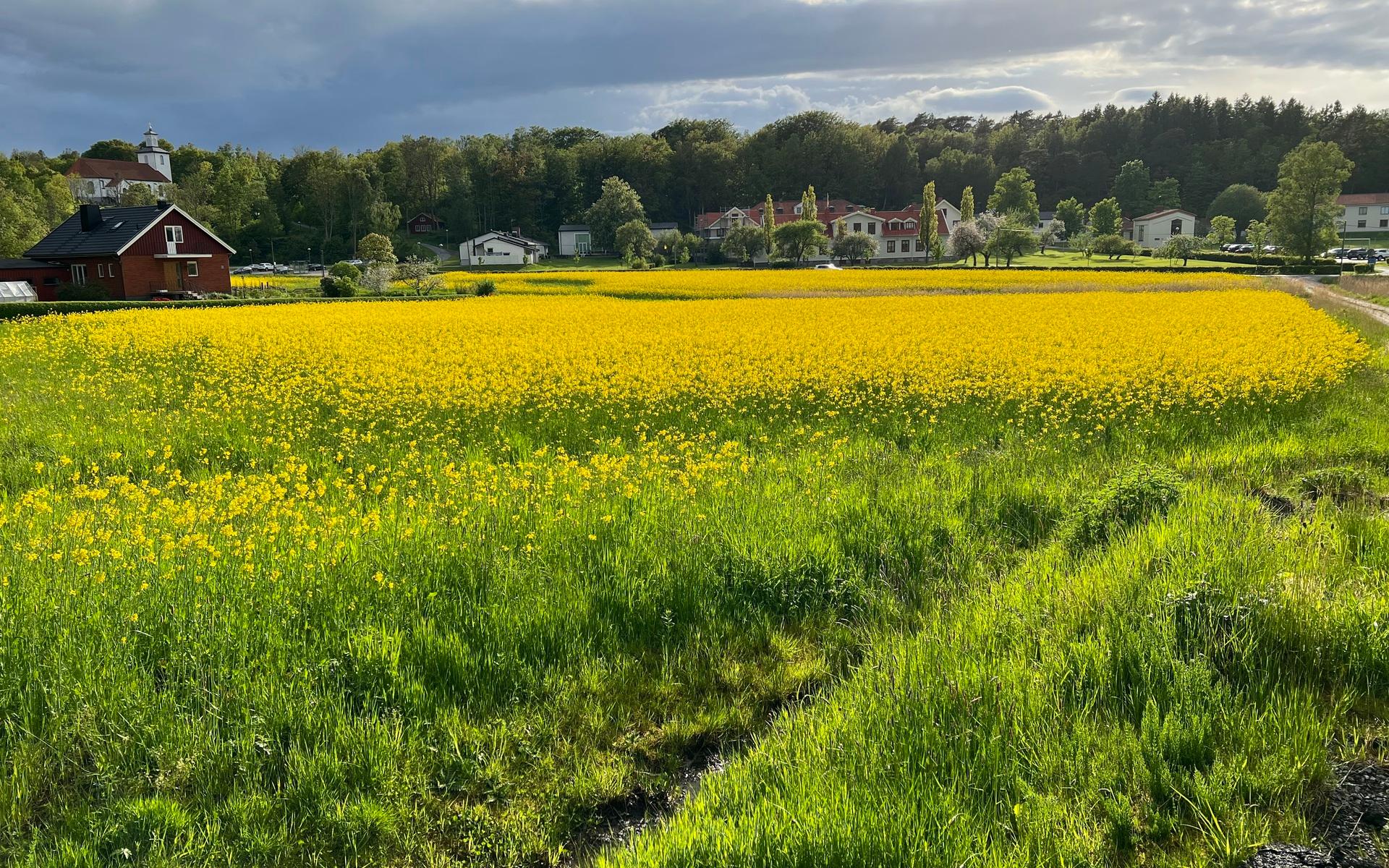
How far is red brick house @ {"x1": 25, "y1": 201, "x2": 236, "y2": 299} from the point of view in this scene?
48250 millimetres

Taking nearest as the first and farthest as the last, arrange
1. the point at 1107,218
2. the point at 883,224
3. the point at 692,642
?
the point at 692,642
the point at 1107,218
the point at 883,224

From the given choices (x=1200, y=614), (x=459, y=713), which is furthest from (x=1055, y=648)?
(x=459, y=713)

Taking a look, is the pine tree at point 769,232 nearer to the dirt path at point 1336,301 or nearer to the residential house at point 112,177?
the dirt path at point 1336,301

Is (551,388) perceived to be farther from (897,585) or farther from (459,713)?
(459,713)

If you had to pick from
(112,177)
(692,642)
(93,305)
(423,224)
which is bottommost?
(692,642)

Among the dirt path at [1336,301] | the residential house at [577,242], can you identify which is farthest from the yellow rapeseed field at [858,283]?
the residential house at [577,242]

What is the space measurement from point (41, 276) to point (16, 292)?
16.9ft

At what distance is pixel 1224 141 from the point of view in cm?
12225

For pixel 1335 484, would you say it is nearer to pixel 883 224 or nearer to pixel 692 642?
pixel 692 642

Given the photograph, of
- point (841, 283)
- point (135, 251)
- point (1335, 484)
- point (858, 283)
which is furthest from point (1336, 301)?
point (135, 251)

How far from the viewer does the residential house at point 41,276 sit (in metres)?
50.1

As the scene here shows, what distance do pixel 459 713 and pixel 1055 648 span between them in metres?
3.74

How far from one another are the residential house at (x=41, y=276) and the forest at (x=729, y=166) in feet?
154

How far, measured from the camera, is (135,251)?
48531 millimetres
